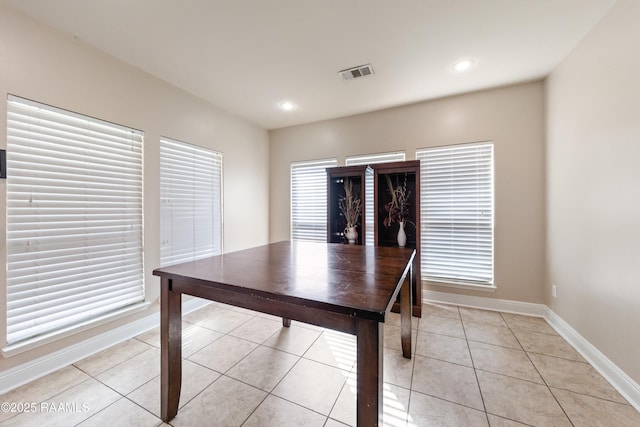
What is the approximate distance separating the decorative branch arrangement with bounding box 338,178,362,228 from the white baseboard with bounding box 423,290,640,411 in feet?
4.37

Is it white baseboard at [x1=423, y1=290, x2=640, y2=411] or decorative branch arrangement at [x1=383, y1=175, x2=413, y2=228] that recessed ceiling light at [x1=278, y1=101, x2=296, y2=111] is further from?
white baseboard at [x1=423, y1=290, x2=640, y2=411]

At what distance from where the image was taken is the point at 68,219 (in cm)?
195

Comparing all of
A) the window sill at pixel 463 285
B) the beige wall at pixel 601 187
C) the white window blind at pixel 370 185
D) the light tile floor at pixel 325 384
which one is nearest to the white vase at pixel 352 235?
the white window blind at pixel 370 185

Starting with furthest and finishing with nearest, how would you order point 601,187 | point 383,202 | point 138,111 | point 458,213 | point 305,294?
point 383,202 < point 458,213 < point 138,111 < point 601,187 < point 305,294

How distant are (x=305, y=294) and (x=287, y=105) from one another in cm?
287

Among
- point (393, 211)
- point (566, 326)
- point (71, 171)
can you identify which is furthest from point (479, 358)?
point (71, 171)

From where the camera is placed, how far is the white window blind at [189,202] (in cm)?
269

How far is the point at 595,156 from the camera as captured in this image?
1.88 m

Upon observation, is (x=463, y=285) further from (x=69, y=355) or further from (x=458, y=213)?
(x=69, y=355)

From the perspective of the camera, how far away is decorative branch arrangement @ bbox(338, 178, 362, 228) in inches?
135

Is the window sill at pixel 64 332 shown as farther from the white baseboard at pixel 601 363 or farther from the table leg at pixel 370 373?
the white baseboard at pixel 601 363

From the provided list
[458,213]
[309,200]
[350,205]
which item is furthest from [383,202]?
[309,200]

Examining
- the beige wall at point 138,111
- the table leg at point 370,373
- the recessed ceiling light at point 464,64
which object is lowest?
the table leg at point 370,373

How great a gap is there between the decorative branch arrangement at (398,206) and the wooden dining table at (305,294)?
1432 mm
